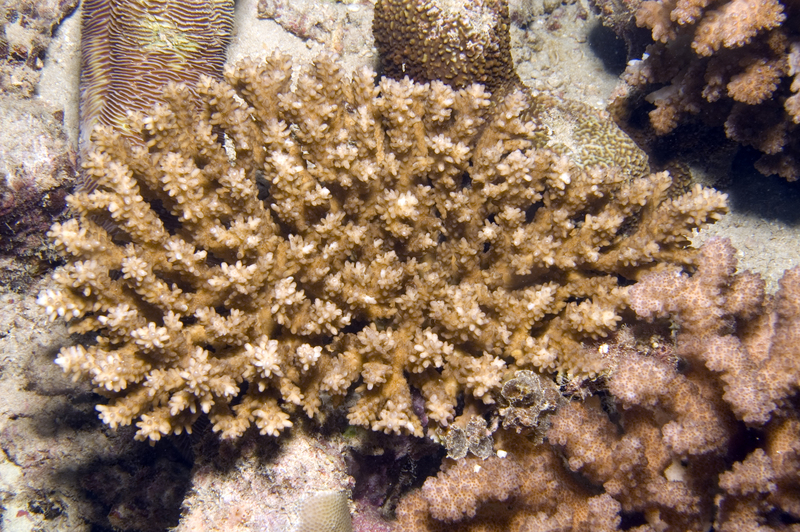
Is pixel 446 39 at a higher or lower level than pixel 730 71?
lower

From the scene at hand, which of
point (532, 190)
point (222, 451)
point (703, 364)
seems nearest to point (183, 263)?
point (222, 451)

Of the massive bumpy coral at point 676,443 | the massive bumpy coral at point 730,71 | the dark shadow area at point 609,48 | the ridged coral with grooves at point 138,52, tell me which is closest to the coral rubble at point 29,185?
the ridged coral with grooves at point 138,52

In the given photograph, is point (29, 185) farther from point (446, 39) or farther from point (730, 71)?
point (730, 71)

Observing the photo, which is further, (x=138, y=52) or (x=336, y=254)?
(x=138, y=52)

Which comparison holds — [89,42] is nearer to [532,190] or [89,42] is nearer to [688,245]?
[532,190]

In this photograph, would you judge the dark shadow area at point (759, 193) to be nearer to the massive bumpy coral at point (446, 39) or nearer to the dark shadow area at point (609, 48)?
the dark shadow area at point (609, 48)

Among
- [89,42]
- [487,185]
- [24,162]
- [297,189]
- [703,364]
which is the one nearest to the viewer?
[703,364]

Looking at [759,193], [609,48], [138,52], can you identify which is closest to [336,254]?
[138,52]
